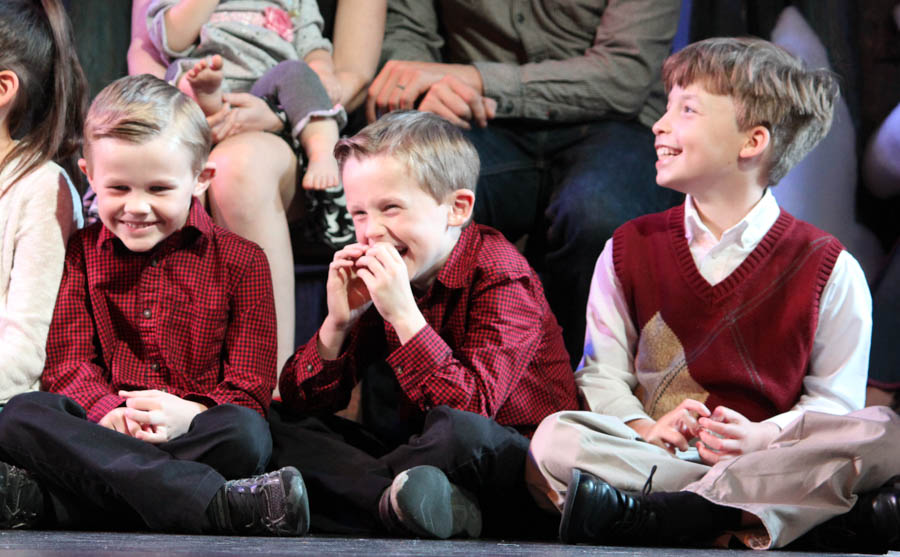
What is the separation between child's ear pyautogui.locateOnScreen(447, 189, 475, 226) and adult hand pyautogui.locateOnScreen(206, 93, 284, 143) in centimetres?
48

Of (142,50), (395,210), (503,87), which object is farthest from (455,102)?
(142,50)

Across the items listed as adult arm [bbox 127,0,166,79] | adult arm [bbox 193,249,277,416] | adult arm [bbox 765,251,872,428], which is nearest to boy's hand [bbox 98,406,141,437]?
adult arm [bbox 193,249,277,416]

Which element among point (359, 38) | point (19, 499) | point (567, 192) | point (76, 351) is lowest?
point (19, 499)

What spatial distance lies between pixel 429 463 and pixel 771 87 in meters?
0.80

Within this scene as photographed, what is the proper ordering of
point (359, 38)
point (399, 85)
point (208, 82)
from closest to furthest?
1. point (208, 82)
2. point (399, 85)
3. point (359, 38)

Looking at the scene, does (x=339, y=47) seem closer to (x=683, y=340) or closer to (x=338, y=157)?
(x=338, y=157)

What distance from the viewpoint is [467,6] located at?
2.17 metres

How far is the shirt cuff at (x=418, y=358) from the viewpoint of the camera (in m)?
1.40

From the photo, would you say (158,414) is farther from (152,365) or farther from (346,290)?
(346,290)

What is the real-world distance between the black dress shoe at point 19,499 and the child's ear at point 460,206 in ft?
2.25

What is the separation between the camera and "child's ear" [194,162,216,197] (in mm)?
1605

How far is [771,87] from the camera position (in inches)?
62.7

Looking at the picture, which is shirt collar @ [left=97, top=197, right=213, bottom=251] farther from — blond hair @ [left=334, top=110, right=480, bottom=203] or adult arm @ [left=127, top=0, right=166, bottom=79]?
adult arm @ [left=127, top=0, right=166, bottom=79]

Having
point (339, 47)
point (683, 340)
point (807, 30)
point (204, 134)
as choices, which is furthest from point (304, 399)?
point (807, 30)
